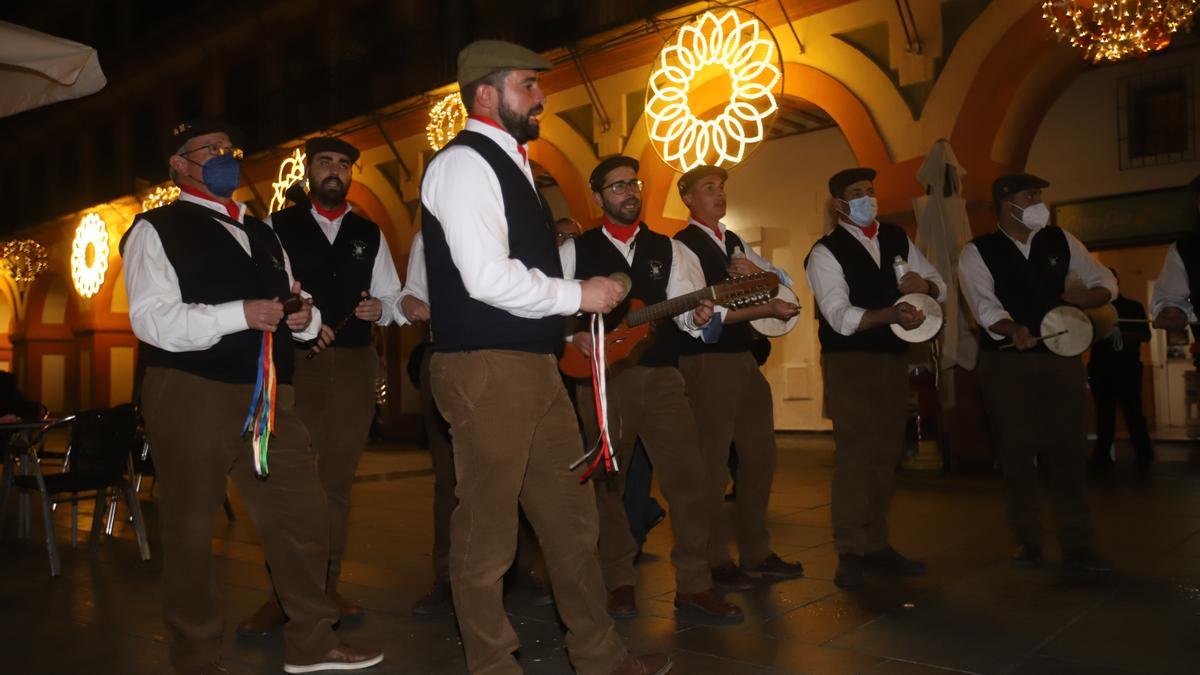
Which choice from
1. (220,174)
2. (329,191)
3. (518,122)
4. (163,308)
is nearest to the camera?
(518,122)

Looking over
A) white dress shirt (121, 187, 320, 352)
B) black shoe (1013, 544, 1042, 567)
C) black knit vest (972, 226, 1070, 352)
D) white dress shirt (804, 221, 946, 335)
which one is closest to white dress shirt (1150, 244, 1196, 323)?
black knit vest (972, 226, 1070, 352)

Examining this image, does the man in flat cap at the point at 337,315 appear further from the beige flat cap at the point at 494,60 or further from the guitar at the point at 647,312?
the beige flat cap at the point at 494,60

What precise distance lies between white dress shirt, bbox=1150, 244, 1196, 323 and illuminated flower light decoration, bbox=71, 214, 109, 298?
2019 cm

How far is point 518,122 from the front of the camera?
312 centimetres

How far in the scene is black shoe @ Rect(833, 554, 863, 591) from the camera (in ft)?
15.6

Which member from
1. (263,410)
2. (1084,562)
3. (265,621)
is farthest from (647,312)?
(1084,562)

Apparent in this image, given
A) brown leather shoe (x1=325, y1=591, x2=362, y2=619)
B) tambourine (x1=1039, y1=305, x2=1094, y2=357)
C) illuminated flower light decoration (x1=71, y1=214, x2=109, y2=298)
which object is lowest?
brown leather shoe (x1=325, y1=591, x2=362, y2=619)

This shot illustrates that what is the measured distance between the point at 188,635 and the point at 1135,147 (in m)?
13.4

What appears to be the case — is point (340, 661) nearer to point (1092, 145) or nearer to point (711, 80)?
point (711, 80)

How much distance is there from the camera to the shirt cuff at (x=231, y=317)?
3.26 meters

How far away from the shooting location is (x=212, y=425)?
339cm

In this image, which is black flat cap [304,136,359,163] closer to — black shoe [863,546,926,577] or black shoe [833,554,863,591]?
black shoe [833,554,863,591]

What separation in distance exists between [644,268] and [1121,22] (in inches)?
212

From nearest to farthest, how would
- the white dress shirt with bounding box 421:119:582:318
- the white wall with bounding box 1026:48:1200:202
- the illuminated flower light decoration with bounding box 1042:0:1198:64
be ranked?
the white dress shirt with bounding box 421:119:582:318, the illuminated flower light decoration with bounding box 1042:0:1198:64, the white wall with bounding box 1026:48:1200:202
